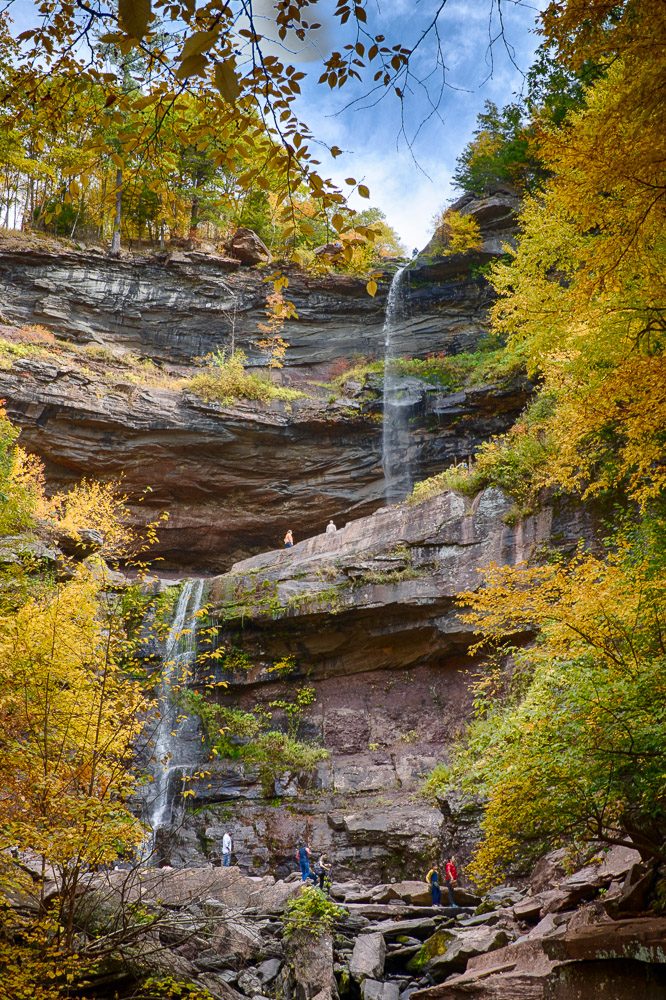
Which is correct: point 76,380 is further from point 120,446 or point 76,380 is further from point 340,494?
point 340,494

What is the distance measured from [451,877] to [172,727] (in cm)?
897

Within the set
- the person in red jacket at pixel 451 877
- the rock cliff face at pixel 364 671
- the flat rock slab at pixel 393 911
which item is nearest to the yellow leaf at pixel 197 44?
the flat rock slab at pixel 393 911

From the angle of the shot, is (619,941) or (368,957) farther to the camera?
(368,957)

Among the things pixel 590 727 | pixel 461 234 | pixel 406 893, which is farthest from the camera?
pixel 461 234

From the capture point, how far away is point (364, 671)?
18422 mm

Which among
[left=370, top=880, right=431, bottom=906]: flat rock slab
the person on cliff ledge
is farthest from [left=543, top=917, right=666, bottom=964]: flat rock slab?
the person on cliff ledge

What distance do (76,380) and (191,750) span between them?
47.1 ft

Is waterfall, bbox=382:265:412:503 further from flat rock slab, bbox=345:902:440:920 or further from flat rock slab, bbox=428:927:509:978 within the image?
flat rock slab, bbox=428:927:509:978

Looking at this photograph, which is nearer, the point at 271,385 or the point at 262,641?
the point at 262,641

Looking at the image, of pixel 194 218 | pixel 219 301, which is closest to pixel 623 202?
pixel 219 301

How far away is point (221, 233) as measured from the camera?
1350 inches

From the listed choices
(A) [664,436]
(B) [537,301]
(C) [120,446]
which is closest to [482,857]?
(A) [664,436]

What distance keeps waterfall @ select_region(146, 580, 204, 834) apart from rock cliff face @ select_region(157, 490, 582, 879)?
75 cm

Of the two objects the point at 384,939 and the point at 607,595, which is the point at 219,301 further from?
the point at 607,595
